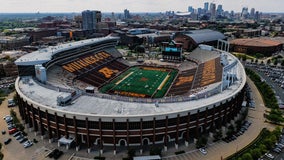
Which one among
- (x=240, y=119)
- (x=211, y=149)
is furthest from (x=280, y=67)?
(x=211, y=149)

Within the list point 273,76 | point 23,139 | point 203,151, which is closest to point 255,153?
point 203,151

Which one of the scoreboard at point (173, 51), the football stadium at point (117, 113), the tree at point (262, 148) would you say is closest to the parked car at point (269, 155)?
the tree at point (262, 148)

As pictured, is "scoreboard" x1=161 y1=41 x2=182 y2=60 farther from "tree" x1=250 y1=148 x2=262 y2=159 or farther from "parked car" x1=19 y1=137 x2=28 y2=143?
"parked car" x1=19 y1=137 x2=28 y2=143

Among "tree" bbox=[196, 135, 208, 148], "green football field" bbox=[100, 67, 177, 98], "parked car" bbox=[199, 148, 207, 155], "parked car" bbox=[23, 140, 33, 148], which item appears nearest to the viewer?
"parked car" bbox=[199, 148, 207, 155]

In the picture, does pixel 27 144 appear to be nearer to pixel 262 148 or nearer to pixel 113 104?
pixel 113 104

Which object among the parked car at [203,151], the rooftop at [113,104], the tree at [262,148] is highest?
the rooftop at [113,104]

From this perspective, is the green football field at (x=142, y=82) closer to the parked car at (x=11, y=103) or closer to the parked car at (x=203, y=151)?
the parked car at (x=11, y=103)

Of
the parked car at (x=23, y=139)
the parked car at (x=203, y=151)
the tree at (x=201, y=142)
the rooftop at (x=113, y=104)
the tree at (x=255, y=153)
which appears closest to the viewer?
the tree at (x=255, y=153)

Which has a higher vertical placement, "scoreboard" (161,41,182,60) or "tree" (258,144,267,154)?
"scoreboard" (161,41,182,60)

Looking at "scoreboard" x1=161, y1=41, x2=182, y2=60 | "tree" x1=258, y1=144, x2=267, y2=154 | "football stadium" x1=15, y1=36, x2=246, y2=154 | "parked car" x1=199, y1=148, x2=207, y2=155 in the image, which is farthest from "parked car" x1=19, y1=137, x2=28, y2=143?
"scoreboard" x1=161, y1=41, x2=182, y2=60
